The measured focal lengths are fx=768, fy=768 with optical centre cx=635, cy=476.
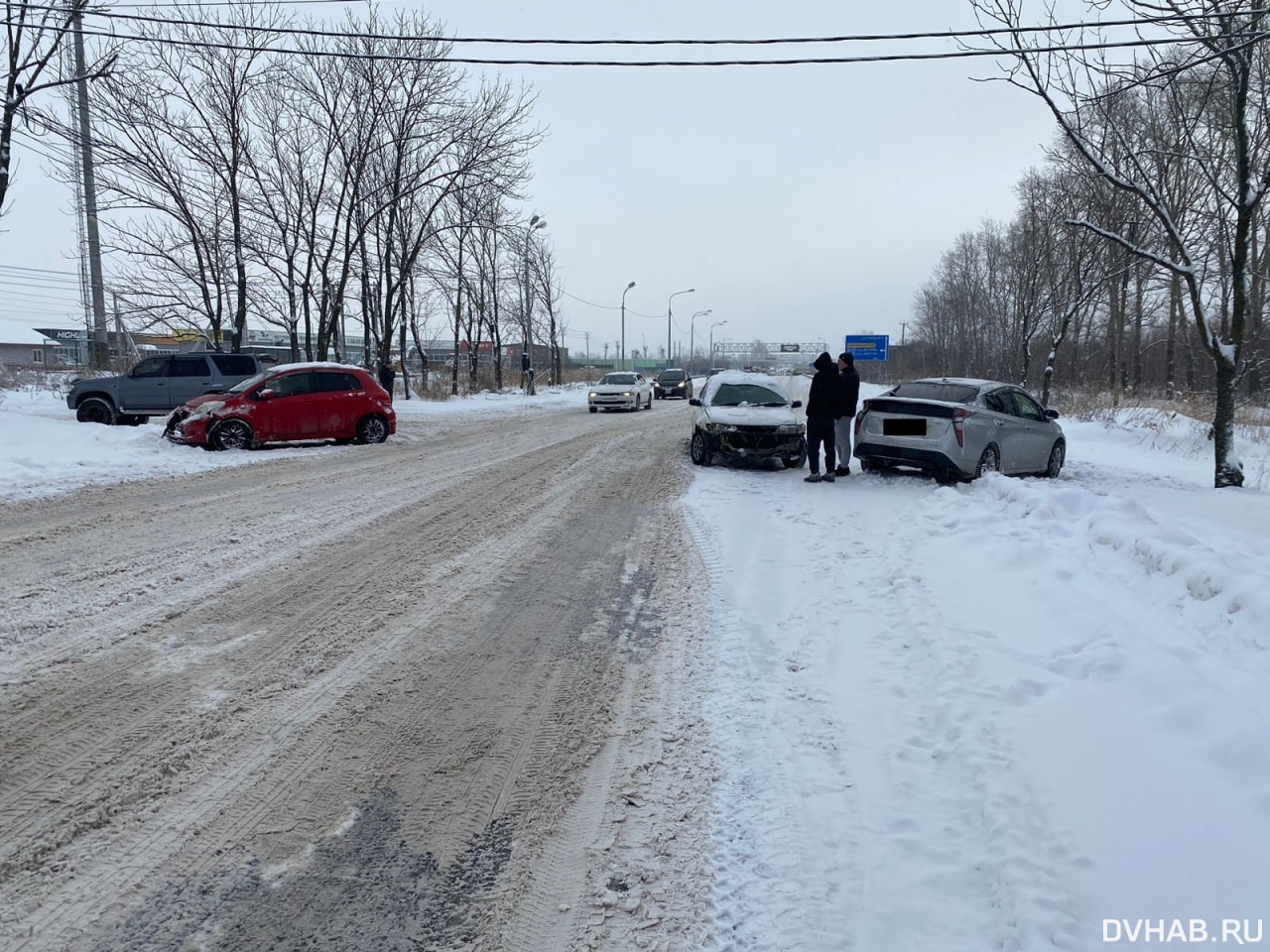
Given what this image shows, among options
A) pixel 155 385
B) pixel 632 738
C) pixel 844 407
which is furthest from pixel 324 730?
pixel 155 385

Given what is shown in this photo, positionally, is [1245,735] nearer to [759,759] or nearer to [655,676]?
[759,759]

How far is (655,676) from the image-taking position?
4719mm

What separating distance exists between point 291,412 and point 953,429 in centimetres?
1253

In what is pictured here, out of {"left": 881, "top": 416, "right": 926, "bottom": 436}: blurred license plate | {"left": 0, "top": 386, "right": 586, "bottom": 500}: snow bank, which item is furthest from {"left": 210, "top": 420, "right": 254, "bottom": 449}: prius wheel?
{"left": 881, "top": 416, "right": 926, "bottom": 436}: blurred license plate

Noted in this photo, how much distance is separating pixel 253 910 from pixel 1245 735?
4078mm

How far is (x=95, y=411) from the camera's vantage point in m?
18.8

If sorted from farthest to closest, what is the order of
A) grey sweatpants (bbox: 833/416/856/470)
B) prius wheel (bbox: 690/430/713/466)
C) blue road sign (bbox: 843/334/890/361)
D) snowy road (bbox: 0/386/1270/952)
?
blue road sign (bbox: 843/334/890/361), prius wheel (bbox: 690/430/713/466), grey sweatpants (bbox: 833/416/856/470), snowy road (bbox: 0/386/1270/952)

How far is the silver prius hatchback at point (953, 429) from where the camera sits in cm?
1098

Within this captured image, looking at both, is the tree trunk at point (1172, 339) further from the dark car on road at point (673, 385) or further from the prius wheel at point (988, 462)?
the prius wheel at point (988, 462)

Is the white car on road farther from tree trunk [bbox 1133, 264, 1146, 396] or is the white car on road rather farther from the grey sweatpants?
tree trunk [bbox 1133, 264, 1146, 396]

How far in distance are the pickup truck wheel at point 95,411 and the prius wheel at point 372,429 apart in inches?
280

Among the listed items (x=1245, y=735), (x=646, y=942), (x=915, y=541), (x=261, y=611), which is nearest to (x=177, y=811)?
(x=646, y=942)

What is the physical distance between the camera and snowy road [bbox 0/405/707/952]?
8.79 ft

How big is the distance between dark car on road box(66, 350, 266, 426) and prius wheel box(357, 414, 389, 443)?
4478 mm
